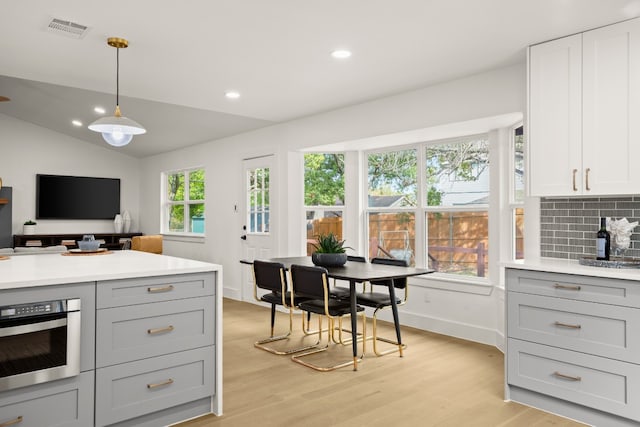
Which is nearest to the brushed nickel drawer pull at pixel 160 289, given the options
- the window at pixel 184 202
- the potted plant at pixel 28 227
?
the window at pixel 184 202

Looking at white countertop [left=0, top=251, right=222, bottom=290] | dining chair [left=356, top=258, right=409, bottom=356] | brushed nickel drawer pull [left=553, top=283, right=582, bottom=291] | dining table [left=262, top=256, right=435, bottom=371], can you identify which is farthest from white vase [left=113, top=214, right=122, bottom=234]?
brushed nickel drawer pull [left=553, top=283, right=582, bottom=291]

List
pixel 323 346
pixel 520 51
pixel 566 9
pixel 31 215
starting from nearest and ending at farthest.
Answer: pixel 566 9 → pixel 520 51 → pixel 323 346 → pixel 31 215

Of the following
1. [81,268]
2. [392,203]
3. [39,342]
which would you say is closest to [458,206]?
[392,203]

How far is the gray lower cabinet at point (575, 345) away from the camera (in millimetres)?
2561

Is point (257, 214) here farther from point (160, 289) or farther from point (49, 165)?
point (49, 165)

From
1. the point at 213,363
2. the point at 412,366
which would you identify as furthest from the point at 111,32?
the point at 412,366

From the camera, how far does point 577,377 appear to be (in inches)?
108

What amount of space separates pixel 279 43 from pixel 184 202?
5.27m

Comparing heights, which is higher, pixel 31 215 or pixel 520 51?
pixel 520 51

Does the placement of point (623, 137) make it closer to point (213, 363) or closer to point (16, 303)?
point (213, 363)

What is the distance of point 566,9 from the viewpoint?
9.11 feet

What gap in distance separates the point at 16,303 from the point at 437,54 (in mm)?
3082

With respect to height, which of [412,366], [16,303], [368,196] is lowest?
[412,366]

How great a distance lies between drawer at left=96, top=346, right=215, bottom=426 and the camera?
2.44 m
